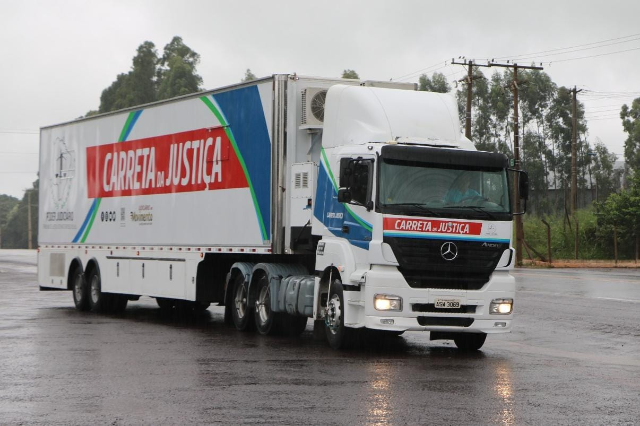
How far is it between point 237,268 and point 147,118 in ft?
15.0

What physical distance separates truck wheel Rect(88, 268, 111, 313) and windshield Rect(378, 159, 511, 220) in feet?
33.0

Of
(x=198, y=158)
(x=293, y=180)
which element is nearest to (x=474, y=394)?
(x=293, y=180)

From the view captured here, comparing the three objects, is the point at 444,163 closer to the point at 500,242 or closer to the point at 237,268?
the point at 500,242

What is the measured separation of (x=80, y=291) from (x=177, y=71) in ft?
330

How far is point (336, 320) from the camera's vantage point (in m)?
14.9

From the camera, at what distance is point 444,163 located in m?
14.3

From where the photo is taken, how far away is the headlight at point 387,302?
14.0 m

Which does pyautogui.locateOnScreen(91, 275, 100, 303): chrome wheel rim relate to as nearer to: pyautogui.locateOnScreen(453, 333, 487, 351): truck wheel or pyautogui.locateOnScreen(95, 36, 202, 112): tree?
pyautogui.locateOnScreen(453, 333, 487, 351): truck wheel

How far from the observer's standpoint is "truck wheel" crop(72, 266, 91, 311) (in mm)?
23141

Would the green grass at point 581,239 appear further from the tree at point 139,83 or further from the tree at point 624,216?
the tree at point 139,83

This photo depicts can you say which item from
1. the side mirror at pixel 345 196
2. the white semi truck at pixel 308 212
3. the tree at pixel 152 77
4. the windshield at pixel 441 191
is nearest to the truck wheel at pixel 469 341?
the white semi truck at pixel 308 212

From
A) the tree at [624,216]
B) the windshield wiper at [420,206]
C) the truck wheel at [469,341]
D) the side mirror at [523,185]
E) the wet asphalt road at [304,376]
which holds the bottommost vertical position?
the wet asphalt road at [304,376]

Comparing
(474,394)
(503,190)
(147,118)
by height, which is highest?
(147,118)

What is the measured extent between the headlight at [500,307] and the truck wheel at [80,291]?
11134mm
